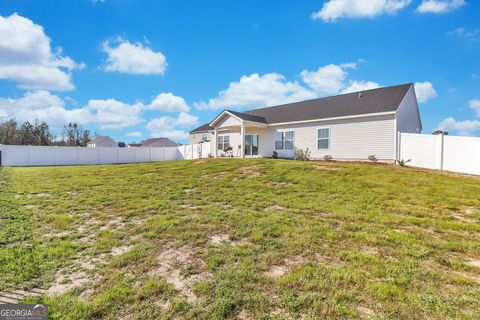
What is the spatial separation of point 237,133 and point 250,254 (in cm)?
1958

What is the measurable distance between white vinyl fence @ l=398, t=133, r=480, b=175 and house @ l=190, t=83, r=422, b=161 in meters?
0.73

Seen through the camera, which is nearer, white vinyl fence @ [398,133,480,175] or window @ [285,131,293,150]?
white vinyl fence @ [398,133,480,175]

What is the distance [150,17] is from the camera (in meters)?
14.0

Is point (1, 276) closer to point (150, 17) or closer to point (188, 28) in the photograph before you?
point (150, 17)

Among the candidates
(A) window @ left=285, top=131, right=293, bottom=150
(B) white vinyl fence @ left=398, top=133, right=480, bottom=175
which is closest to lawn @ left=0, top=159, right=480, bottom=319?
(B) white vinyl fence @ left=398, top=133, right=480, bottom=175

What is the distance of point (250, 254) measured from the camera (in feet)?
12.1

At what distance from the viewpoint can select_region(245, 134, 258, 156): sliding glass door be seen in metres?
21.5

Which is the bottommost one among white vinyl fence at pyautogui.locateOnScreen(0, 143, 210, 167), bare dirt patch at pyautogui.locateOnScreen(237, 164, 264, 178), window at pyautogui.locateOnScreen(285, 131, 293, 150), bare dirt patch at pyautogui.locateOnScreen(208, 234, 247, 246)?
bare dirt patch at pyautogui.locateOnScreen(208, 234, 247, 246)

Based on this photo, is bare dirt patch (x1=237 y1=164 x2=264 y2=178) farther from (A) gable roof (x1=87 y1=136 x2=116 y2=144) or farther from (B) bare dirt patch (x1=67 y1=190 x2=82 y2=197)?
(A) gable roof (x1=87 y1=136 x2=116 y2=144)

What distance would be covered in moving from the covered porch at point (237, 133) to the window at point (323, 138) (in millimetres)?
4728

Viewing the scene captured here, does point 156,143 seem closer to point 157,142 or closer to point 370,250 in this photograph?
point 157,142

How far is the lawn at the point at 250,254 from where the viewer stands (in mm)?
2574

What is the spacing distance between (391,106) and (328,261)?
14.1 meters

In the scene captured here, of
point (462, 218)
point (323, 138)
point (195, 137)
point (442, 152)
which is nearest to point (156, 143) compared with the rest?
point (195, 137)
